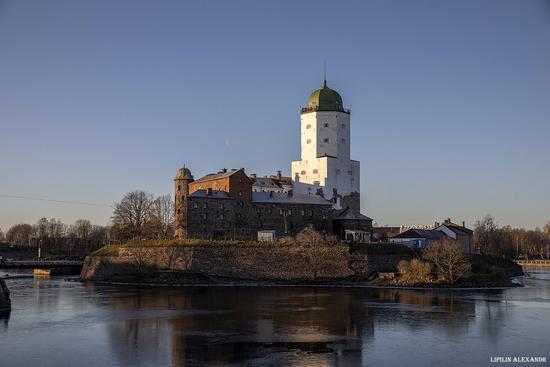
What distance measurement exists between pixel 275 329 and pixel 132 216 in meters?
41.6

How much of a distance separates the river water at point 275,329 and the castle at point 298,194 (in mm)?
13585

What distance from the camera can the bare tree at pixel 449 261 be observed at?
46.0 m

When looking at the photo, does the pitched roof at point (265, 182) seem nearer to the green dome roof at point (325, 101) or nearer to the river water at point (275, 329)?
the green dome roof at point (325, 101)

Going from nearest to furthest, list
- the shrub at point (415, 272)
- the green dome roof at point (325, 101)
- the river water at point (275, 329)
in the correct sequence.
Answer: the river water at point (275, 329)
the shrub at point (415, 272)
the green dome roof at point (325, 101)

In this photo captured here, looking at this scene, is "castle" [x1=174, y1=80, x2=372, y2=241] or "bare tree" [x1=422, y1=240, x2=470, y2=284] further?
"castle" [x1=174, y1=80, x2=372, y2=241]

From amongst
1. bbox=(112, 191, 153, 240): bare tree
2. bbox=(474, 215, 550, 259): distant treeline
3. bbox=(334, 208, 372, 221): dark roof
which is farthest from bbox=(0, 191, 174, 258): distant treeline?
bbox=(474, 215, 550, 259): distant treeline

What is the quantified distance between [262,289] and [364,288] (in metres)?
7.48

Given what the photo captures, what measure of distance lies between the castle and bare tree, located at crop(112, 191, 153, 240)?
26.6 feet

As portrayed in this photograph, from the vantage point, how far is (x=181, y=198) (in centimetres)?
5369

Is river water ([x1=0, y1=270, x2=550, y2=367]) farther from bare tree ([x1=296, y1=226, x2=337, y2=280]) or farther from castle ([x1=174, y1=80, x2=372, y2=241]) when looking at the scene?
castle ([x1=174, y1=80, x2=372, y2=241])

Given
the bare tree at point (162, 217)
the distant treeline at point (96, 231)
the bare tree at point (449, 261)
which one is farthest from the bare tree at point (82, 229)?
the bare tree at point (449, 261)

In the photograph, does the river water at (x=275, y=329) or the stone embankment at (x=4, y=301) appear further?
the stone embankment at (x=4, y=301)

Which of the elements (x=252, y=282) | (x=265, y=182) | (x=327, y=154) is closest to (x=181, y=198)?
(x=252, y=282)

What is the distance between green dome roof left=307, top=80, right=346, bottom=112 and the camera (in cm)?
6612
